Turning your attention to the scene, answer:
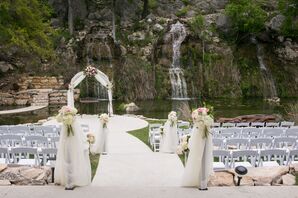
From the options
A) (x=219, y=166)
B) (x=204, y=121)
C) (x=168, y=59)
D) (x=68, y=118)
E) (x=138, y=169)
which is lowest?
(x=138, y=169)

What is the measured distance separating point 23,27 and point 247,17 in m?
24.8

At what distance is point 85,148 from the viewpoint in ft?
28.2

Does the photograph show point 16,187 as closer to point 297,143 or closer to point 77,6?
point 297,143

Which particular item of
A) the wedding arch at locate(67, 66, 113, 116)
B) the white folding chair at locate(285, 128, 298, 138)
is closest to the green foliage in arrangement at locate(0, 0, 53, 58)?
the wedding arch at locate(67, 66, 113, 116)

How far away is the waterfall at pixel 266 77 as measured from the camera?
44438 millimetres

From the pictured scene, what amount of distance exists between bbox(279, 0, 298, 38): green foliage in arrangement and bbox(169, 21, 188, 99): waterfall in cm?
1085

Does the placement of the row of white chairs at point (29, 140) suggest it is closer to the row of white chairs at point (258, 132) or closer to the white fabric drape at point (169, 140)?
the white fabric drape at point (169, 140)

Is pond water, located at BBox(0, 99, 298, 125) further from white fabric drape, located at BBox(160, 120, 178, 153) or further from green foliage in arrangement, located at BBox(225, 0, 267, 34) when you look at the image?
white fabric drape, located at BBox(160, 120, 178, 153)

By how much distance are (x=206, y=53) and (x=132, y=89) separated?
32.2ft

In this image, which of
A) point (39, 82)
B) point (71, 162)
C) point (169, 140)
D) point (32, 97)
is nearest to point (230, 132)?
point (169, 140)

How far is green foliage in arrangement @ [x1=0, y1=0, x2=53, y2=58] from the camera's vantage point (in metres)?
29.8

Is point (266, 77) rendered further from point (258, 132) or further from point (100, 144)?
point (100, 144)

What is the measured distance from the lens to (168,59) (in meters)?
44.8

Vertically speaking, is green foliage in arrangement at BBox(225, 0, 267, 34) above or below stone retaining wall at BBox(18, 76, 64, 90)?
above
